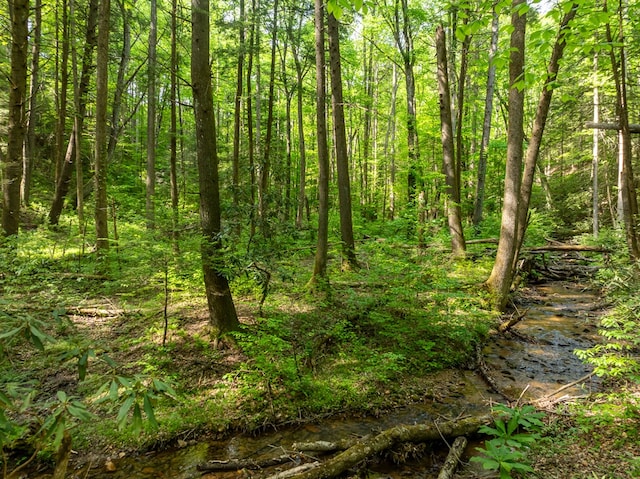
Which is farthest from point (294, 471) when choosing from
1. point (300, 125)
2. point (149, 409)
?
point (300, 125)

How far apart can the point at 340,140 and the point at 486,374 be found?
5951 mm

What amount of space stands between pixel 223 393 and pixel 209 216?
2537mm

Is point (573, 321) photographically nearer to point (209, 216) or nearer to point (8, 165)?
point (209, 216)

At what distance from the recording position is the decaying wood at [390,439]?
3.37m

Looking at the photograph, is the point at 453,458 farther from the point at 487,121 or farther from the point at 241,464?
the point at 487,121

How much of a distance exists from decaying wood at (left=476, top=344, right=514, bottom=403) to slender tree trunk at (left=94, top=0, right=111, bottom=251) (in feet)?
24.8

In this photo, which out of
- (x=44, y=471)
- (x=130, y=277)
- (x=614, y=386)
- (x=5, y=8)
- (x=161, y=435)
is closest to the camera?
(x=44, y=471)

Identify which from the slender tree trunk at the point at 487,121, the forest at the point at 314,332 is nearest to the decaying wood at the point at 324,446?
the forest at the point at 314,332

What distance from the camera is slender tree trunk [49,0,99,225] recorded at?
990cm

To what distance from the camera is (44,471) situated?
3609mm

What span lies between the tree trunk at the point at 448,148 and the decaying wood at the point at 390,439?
7515mm

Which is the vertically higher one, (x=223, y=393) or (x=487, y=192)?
(x=487, y=192)

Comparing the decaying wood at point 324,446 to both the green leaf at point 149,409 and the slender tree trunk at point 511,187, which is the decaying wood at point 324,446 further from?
the slender tree trunk at point 511,187

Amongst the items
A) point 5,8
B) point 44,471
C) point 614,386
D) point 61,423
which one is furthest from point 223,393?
point 5,8
